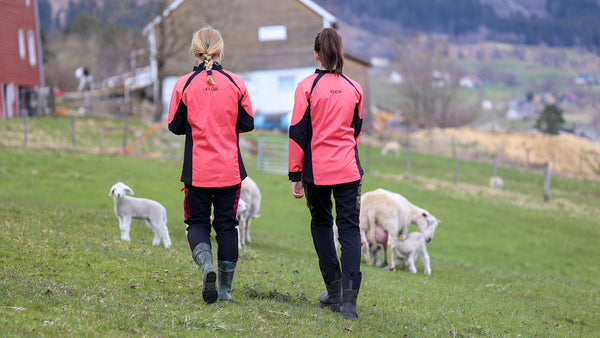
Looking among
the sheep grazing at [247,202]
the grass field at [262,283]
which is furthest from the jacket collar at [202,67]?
the sheep grazing at [247,202]

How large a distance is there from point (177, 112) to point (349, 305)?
257 cm

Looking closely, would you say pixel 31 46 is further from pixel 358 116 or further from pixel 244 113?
pixel 358 116

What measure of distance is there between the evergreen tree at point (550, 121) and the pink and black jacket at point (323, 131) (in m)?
66.5

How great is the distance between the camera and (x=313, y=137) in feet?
20.6

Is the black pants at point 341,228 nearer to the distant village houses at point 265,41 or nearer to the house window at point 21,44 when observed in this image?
the house window at point 21,44

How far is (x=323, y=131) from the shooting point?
6.25 m

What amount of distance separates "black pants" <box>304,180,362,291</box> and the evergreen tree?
66.5 metres

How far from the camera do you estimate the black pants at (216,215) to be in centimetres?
621

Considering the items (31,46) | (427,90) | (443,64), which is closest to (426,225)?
(31,46)

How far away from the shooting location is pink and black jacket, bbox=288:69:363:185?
20.3ft

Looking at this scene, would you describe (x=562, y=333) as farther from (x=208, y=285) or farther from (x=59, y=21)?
(x=59, y=21)

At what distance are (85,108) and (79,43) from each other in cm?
4718

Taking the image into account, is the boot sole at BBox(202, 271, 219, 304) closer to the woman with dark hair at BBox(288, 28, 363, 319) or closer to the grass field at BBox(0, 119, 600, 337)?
the grass field at BBox(0, 119, 600, 337)

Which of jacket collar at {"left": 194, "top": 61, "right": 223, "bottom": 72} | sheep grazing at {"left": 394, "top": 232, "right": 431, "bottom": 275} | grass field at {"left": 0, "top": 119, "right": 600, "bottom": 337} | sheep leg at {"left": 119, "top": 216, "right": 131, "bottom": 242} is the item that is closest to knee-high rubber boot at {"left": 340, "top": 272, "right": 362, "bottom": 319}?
grass field at {"left": 0, "top": 119, "right": 600, "bottom": 337}
